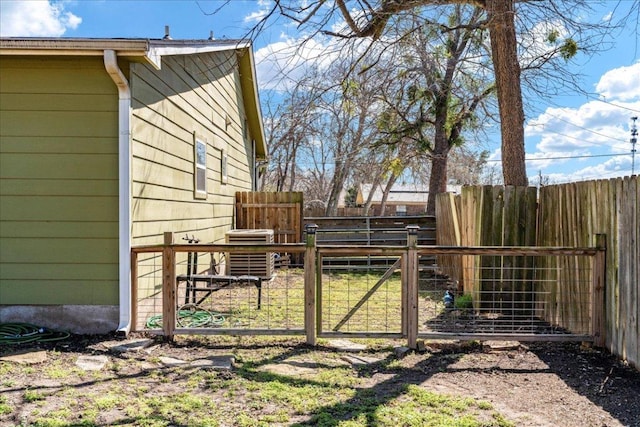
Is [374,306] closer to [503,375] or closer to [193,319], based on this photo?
[193,319]

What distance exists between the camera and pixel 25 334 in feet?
14.9

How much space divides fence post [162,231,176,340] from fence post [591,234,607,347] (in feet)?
13.6

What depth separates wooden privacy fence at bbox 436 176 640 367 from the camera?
3922mm

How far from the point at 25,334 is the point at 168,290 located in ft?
4.93

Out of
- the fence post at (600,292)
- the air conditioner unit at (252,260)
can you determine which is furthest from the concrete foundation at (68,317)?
the fence post at (600,292)

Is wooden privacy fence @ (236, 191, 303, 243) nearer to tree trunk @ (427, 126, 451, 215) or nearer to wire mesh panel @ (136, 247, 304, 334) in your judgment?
wire mesh panel @ (136, 247, 304, 334)

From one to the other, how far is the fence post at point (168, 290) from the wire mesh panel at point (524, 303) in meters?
2.50

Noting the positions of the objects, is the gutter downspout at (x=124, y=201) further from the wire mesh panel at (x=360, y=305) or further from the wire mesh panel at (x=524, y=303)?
the wire mesh panel at (x=524, y=303)

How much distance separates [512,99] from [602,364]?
3.94 metres

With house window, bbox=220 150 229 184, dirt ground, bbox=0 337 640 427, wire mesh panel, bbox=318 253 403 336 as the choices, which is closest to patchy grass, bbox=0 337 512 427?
dirt ground, bbox=0 337 640 427

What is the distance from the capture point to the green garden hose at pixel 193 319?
5.11 meters

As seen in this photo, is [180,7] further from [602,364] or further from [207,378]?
[602,364]

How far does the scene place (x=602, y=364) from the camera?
4074 millimetres

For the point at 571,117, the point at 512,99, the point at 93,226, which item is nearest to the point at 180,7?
the point at 93,226
